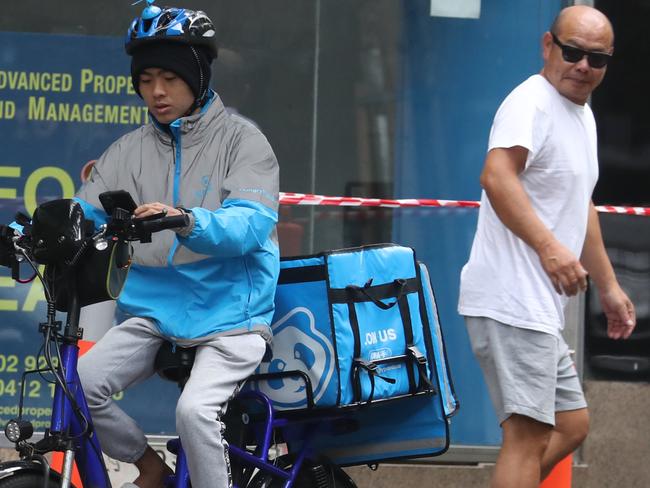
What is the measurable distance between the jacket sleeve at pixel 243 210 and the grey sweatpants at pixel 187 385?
1.20 feet

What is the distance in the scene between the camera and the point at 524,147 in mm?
4863

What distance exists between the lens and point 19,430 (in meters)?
4.08

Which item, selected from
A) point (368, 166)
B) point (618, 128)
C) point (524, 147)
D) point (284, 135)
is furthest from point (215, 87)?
point (524, 147)

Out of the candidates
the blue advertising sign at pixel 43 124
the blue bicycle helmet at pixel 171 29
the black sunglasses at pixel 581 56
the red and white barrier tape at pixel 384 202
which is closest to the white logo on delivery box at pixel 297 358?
the blue bicycle helmet at pixel 171 29

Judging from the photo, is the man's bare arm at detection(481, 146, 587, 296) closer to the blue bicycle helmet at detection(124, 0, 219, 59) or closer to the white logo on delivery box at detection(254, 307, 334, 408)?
the white logo on delivery box at detection(254, 307, 334, 408)

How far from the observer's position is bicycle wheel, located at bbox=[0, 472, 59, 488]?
4000 millimetres

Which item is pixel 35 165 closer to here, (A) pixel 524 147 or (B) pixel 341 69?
(B) pixel 341 69

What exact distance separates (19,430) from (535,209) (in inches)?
78.1

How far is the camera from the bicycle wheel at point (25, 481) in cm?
400

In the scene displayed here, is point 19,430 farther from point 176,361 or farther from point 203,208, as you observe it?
point 203,208

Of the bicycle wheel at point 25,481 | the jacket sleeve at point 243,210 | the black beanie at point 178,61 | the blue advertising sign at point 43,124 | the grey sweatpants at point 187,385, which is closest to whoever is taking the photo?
the bicycle wheel at point 25,481

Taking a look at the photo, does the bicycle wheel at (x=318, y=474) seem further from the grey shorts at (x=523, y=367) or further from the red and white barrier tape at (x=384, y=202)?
the red and white barrier tape at (x=384, y=202)

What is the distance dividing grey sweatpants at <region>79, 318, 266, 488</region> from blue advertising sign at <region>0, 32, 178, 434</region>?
2545mm

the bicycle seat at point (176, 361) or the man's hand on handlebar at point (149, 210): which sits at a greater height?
the man's hand on handlebar at point (149, 210)
